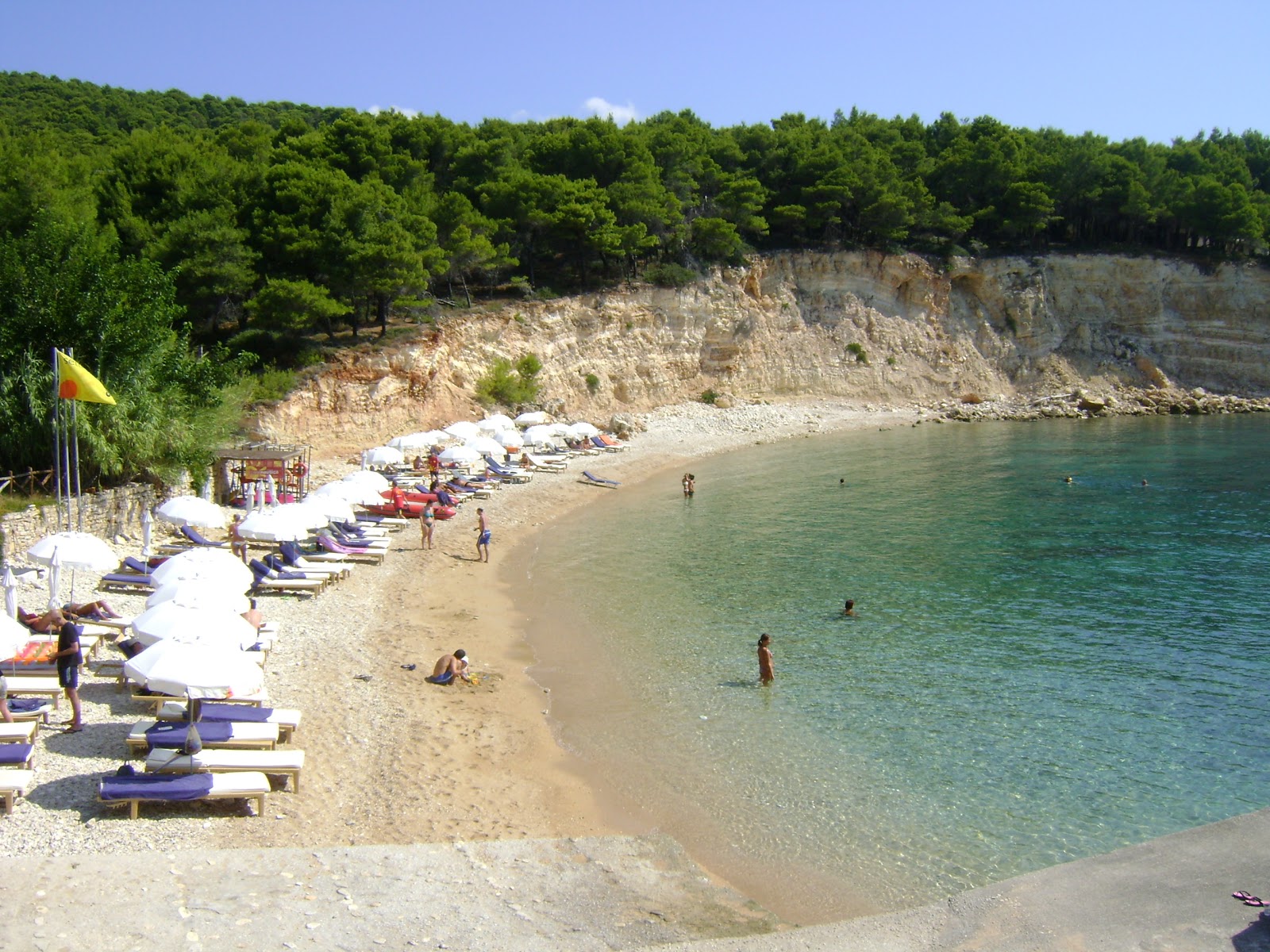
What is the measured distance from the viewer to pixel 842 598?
2005cm

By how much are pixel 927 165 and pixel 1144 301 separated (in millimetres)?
16100

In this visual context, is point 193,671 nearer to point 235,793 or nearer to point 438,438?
point 235,793

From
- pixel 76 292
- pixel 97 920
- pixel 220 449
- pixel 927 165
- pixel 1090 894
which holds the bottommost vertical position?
pixel 1090 894

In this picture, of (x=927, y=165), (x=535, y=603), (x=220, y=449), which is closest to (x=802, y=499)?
(x=535, y=603)

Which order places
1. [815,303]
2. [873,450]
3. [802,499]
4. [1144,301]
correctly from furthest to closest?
[1144,301]
[815,303]
[873,450]
[802,499]

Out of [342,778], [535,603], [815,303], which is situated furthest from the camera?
[815,303]

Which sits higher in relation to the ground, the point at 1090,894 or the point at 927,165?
the point at 927,165

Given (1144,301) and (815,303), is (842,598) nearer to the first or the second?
(815,303)

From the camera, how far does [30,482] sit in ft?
62.4

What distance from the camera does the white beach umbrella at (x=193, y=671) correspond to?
32.1 feet

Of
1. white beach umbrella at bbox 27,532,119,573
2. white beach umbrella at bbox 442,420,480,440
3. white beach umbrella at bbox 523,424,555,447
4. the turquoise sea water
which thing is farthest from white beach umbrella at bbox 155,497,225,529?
white beach umbrella at bbox 523,424,555,447

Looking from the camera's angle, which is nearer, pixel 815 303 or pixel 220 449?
pixel 220 449

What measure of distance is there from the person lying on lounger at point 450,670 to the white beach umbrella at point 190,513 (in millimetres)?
6006

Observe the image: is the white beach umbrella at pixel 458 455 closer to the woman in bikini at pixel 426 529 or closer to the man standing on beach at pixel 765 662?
the woman in bikini at pixel 426 529
